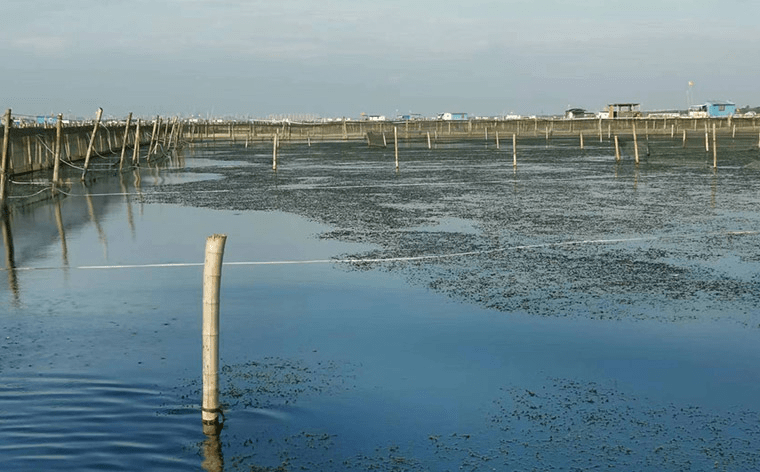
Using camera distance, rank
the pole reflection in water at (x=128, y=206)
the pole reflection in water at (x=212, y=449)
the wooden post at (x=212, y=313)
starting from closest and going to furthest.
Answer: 1. the pole reflection in water at (x=212, y=449)
2. the wooden post at (x=212, y=313)
3. the pole reflection in water at (x=128, y=206)

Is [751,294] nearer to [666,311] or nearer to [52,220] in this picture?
[666,311]

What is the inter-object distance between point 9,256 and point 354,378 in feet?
41.1

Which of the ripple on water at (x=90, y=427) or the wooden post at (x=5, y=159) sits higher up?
the wooden post at (x=5, y=159)

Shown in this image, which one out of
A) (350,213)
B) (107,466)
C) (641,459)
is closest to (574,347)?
(641,459)

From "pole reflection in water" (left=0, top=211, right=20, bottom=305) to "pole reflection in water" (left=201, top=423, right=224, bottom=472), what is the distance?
774cm

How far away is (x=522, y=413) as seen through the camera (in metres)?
10.2

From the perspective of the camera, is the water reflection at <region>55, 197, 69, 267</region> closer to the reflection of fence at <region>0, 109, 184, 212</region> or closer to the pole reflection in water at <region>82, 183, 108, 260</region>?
the pole reflection in water at <region>82, 183, 108, 260</region>

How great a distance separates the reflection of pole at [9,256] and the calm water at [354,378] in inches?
4.5

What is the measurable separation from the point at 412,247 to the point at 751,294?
8.32 m

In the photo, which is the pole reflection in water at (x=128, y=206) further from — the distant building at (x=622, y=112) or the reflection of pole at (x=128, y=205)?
the distant building at (x=622, y=112)

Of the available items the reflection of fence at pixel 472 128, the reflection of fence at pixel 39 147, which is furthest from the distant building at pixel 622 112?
the reflection of fence at pixel 39 147

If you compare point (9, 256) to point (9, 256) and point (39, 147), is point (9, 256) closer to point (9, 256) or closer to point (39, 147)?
point (9, 256)

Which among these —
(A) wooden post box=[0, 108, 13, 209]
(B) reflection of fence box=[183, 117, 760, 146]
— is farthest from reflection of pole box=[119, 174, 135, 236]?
(B) reflection of fence box=[183, 117, 760, 146]

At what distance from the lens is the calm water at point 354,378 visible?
9086 millimetres
